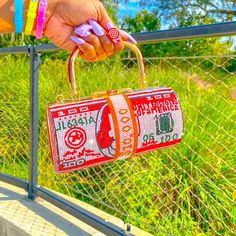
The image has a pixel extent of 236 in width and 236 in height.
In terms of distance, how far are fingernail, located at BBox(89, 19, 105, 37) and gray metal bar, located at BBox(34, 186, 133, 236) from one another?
3.36 ft

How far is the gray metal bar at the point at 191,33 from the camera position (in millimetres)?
1562

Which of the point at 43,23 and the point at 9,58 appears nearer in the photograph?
the point at 43,23

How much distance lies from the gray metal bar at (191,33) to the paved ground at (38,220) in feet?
2.87

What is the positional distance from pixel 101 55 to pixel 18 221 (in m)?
1.25

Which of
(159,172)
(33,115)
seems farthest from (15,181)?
(159,172)

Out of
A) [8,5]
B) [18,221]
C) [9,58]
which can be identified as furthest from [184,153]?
[9,58]

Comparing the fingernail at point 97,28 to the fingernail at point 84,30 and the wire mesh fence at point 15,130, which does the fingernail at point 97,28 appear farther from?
the wire mesh fence at point 15,130

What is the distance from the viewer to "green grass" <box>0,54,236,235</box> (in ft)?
8.68

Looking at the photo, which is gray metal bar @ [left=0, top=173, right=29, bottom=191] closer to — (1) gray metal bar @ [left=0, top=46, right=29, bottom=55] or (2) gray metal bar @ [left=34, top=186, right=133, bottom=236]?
(2) gray metal bar @ [left=34, top=186, right=133, bottom=236]

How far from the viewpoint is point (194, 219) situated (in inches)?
109

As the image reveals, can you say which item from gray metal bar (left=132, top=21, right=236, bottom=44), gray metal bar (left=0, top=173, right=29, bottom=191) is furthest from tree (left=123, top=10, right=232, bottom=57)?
gray metal bar (left=132, top=21, right=236, bottom=44)

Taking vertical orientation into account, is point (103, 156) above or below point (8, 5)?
below

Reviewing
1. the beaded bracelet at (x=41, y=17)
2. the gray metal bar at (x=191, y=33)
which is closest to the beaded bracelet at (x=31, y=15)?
the beaded bracelet at (x=41, y=17)

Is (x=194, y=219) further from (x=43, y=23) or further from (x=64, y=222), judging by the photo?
(x=43, y=23)
